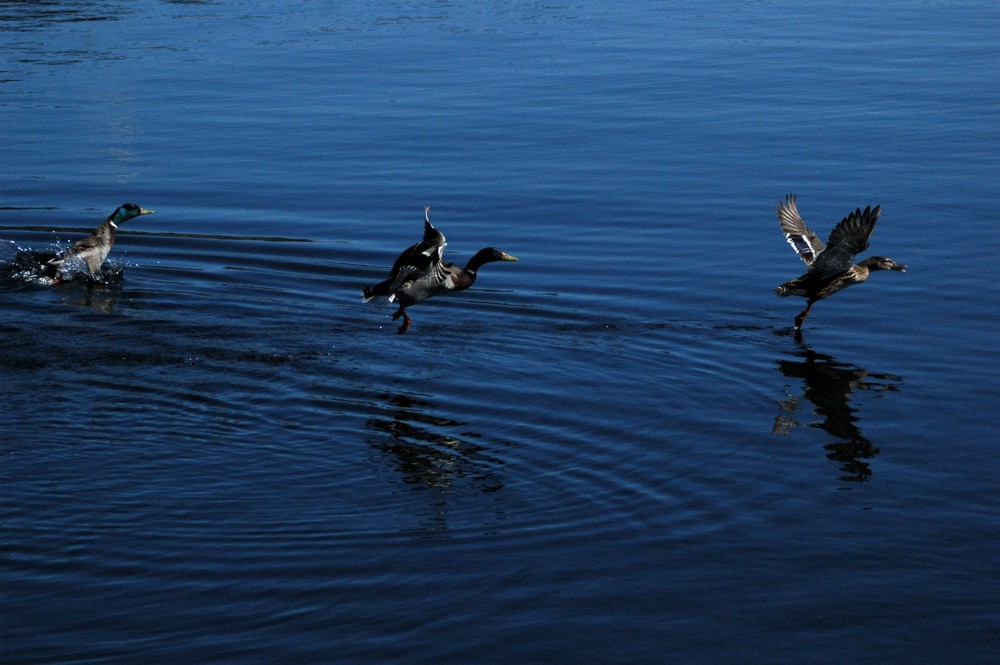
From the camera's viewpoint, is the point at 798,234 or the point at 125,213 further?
the point at 125,213

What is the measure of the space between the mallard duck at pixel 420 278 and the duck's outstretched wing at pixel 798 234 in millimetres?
3379

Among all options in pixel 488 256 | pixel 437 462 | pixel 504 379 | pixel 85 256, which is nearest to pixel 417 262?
pixel 488 256

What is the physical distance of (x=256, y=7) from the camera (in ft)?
118

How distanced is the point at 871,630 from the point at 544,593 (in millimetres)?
1834

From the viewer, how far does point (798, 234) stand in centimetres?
1505

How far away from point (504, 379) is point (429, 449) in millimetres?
1784

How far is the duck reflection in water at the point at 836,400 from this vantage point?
10445 mm

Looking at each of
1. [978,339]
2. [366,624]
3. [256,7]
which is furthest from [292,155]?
[256,7]

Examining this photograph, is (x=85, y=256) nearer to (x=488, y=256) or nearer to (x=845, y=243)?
(x=488, y=256)

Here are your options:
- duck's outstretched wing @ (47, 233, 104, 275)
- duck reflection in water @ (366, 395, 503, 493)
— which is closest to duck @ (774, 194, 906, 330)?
duck reflection in water @ (366, 395, 503, 493)

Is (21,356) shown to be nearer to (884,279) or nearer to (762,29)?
(884,279)

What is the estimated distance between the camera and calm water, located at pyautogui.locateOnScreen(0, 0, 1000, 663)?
791 centimetres

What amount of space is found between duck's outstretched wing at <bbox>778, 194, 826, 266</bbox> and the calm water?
633 millimetres

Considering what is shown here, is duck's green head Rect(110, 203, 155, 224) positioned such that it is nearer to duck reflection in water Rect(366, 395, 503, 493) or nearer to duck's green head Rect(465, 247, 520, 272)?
duck's green head Rect(465, 247, 520, 272)
